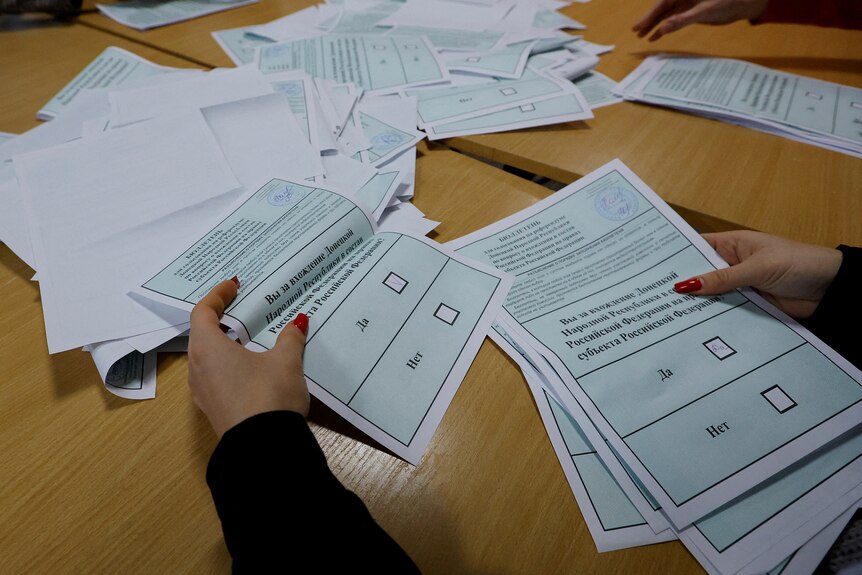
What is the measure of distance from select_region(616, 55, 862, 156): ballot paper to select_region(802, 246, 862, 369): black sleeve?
381mm

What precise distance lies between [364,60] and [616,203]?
0.62m

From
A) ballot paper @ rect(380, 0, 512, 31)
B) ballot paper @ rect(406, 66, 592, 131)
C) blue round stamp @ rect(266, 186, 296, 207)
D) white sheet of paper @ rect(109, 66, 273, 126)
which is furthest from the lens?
ballot paper @ rect(380, 0, 512, 31)

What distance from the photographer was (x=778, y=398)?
41cm

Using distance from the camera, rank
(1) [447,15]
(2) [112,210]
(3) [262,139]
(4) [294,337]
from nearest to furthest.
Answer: (4) [294,337]
(2) [112,210]
(3) [262,139]
(1) [447,15]

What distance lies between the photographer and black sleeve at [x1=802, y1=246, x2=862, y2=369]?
18.4 inches

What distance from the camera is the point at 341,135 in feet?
2.38

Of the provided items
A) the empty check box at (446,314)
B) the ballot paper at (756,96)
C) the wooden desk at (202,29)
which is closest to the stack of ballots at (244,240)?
the empty check box at (446,314)

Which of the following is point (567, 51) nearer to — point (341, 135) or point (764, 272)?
point (341, 135)

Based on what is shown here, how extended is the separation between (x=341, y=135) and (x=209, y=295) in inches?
15.8

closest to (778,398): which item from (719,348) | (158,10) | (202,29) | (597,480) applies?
(719,348)

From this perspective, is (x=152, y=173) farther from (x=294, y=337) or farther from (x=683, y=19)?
(x=683, y=19)

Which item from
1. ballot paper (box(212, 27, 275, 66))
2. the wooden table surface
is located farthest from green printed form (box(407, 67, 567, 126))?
ballot paper (box(212, 27, 275, 66))

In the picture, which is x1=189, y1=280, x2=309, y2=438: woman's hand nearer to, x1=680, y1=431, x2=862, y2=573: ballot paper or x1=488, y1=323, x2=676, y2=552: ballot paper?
x1=488, y1=323, x2=676, y2=552: ballot paper

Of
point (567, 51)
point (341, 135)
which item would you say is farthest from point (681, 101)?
point (341, 135)
